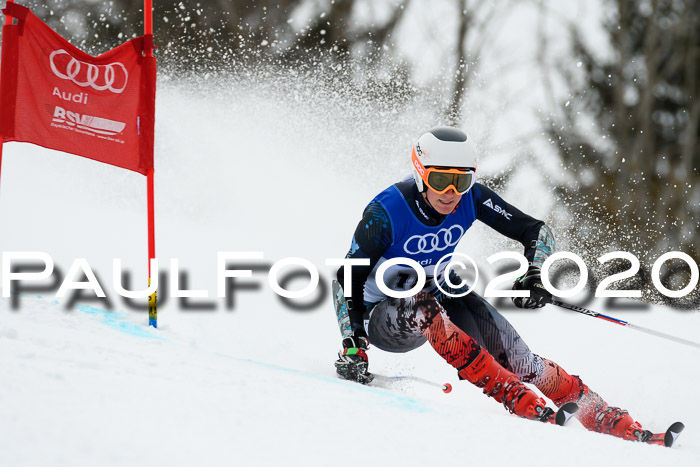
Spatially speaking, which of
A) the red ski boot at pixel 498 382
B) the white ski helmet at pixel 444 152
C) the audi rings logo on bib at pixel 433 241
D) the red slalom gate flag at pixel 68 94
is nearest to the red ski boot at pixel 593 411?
the red ski boot at pixel 498 382

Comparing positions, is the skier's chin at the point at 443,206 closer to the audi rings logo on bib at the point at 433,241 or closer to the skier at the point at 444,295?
the skier at the point at 444,295

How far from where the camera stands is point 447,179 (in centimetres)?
305

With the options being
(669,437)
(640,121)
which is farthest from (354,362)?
(640,121)

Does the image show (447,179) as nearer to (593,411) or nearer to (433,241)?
(433,241)

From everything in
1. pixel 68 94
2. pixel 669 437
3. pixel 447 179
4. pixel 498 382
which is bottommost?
pixel 669 437

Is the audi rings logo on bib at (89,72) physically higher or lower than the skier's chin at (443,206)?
higher

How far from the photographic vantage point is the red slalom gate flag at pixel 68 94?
3.58m

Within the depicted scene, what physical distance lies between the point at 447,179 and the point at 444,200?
10 centimetres

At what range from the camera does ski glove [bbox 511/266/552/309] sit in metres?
3.09

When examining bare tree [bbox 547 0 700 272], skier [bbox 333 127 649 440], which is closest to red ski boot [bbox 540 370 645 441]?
skier [bbox 333 127 649 440]

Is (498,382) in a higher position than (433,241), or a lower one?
lower

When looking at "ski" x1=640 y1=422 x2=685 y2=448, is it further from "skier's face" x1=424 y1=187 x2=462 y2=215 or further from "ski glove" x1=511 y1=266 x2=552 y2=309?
"skier's face" x1=424 y1=187 x2=462 y2=215

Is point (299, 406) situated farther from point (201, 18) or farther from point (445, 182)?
point (201, 18)

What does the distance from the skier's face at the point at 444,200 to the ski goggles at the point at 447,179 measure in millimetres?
21
